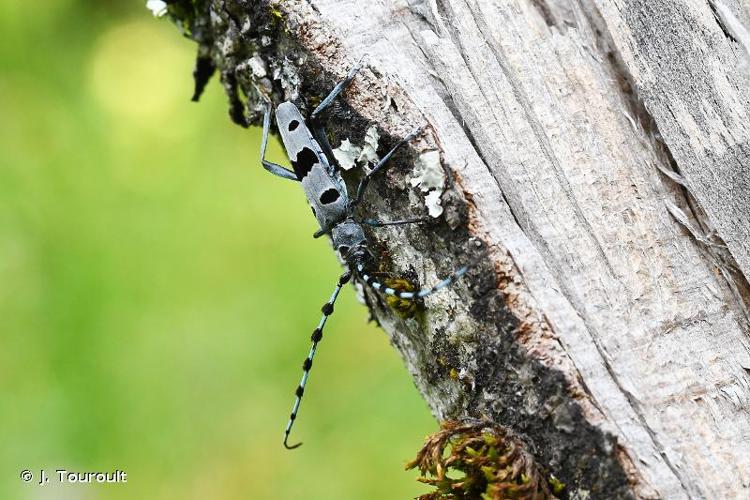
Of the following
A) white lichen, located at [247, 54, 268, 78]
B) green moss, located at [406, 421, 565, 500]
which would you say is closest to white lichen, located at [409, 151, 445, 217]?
green moss, located at [406, 421, 565, 500]

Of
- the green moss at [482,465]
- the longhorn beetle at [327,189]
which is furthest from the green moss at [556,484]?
the longhorn beetle at [327,189]

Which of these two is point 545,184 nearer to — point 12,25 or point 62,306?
point 62,306

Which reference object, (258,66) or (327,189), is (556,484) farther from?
(258,66)

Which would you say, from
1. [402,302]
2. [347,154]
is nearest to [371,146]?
[347,154]

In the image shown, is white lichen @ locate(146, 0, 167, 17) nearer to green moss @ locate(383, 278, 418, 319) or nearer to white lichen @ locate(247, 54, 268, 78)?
white lichen @ locate(247, 54, 268, 78)

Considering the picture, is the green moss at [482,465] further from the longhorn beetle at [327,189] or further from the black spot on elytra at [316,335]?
the black spot on elytra at [316,335]
